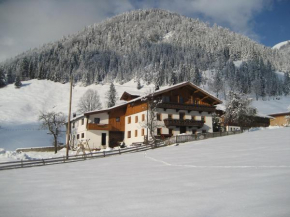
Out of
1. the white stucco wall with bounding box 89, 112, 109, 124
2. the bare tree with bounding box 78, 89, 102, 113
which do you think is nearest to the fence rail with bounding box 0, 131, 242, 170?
the white stucco wall with bounding box 89, 112, 109, 124

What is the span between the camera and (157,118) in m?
45.8

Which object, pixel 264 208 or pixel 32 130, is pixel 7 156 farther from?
pixel 32 130

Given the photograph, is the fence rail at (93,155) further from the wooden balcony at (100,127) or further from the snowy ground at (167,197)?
the snowy ground at (167,197)

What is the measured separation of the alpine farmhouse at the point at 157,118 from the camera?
151ft

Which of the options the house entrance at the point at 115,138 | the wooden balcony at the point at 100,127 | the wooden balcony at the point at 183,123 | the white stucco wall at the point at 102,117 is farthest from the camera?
the house entrance at the point at 115,138

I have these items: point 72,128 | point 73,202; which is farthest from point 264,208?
point 72,128

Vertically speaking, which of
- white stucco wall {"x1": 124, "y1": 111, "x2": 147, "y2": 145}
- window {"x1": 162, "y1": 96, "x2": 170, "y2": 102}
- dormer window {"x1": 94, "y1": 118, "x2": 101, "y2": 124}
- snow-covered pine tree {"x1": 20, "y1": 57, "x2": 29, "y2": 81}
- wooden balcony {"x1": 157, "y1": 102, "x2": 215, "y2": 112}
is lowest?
white stucco wall {"x1": 124, "y1": 111, "x2": 147, "y2": 145}

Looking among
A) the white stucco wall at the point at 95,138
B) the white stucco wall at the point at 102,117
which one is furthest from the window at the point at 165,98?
the white stucco wall at the point at 95,138

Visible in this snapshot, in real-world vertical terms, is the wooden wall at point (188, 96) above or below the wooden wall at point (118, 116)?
above

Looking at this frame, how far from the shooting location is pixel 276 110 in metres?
110

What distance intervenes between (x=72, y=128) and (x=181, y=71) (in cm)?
10847

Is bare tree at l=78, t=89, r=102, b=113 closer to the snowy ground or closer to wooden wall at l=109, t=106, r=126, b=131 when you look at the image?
wooden wall at l=109, t=106, r=126, b=131

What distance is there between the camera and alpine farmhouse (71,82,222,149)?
46.1 m

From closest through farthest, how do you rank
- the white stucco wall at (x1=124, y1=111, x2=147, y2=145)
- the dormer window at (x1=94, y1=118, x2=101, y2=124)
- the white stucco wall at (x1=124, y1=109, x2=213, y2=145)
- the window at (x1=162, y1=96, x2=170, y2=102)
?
the white stucco wall at (x1=124, y1=109, x2=213, y2=145) → the white stucco wall at (x1=124, y1=111, x2=147, y2=145) → the window at (x1=162, y1=96, x2=170, y2=102) → the dormer window at (x1=94, y1=118, x2=101, y2=124)
